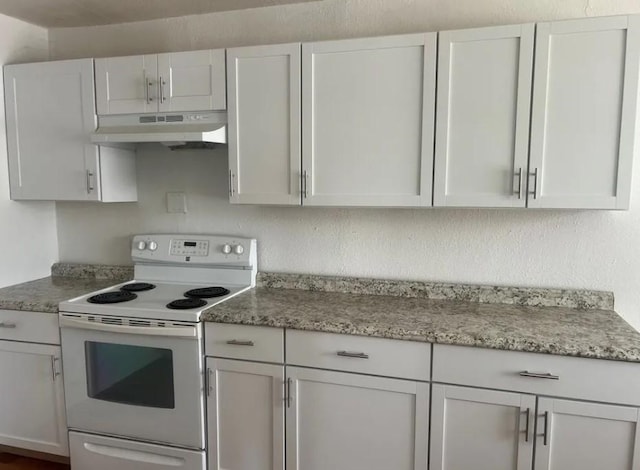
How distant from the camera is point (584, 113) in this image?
1.76m

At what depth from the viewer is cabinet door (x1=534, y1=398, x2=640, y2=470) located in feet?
5.19

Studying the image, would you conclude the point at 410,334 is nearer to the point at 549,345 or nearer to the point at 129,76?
the point at 549,345

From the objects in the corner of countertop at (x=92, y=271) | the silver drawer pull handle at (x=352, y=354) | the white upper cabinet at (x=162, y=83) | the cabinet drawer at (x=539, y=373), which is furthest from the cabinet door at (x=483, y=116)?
the corner of countertop at (x=92, y=271)

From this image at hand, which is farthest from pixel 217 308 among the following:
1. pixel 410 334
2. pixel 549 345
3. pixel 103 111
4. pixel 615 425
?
pixel 615 425

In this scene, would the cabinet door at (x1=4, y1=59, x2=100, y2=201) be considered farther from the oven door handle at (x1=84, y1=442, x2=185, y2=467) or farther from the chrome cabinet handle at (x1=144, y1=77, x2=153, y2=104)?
the oven door handle at (x1=84, y1=442, x2=185, y2=467)

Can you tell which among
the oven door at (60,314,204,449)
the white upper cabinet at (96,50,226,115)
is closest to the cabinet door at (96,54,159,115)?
the white upper cabinet at (96,50,226,115)

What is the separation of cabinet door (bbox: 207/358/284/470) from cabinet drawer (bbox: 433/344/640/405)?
69 cm

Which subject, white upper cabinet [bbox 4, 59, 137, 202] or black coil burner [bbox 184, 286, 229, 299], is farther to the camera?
white upper cabinet [bbox 4, 59, 137, 202]

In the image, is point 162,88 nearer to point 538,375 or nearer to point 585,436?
point 538,375

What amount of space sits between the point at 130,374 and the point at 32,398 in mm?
608

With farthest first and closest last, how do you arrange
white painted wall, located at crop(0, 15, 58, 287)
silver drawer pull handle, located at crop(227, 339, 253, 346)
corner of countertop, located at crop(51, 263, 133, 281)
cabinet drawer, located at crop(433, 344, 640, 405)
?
1. corner of countertop, located at crop(51, 263, 133, 281)
2. white painted wall, located at crop(0, 15, 58, 287)
3. silver drawer pull handle, located at crop(227, 339, 253, 346)
4. cabinet drawer, located at crop(433, 344, 640, 405)

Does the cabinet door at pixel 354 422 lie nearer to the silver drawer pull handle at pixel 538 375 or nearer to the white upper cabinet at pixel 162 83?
the silver drawer pull handle at pixel 538 375

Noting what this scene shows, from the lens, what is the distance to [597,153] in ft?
5.77

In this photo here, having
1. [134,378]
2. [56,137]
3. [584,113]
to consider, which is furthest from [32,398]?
[584,113]
